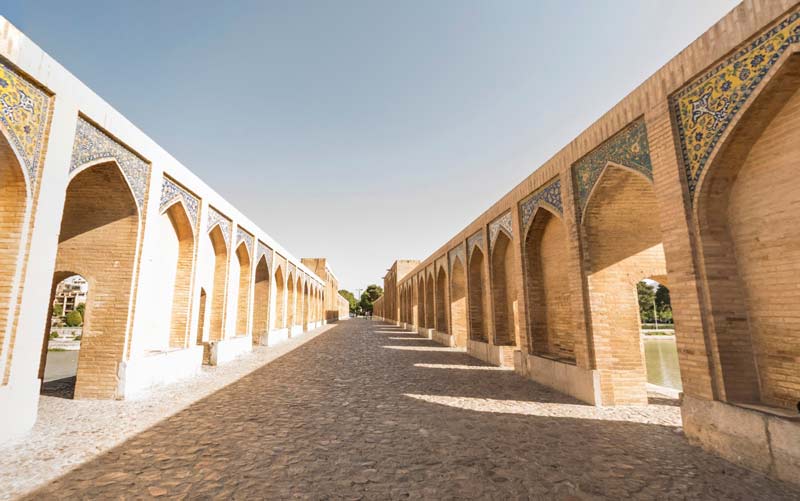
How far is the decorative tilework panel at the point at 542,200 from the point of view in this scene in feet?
23.6

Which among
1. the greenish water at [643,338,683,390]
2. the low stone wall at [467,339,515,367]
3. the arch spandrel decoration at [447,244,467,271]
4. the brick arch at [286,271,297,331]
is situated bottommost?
the greenish water at [643,338,683,390]

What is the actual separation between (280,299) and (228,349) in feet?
24.3

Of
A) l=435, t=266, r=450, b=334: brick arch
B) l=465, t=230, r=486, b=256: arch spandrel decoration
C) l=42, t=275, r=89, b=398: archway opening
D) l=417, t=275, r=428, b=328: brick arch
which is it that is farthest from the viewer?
l=417, t=275, r=428, b=328: brick arch

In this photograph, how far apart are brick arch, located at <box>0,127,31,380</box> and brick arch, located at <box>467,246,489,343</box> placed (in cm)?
1040

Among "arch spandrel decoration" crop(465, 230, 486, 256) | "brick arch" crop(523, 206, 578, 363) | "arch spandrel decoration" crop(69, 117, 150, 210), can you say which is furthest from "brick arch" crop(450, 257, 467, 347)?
"arch spandrel decoration" crop(69, 117, 150, 210)

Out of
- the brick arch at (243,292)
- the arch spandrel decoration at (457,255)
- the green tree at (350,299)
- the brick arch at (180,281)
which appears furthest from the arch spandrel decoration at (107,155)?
the green tree at (350,299)

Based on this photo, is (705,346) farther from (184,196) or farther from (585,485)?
(184,196)

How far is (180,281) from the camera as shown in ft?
27.9

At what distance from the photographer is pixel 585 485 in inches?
122

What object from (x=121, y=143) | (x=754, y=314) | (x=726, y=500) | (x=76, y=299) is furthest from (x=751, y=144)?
(x=76, y=299)

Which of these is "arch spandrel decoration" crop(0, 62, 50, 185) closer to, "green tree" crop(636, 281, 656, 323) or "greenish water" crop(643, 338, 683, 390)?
"greenish water" crop(643, 338, 683, 390)

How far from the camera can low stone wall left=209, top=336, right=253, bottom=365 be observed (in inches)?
392

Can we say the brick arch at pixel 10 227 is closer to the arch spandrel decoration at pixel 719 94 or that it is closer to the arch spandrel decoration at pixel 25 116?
the arch spandrel decoration at pixel 25 116

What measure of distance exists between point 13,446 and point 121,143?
15.0 ft
